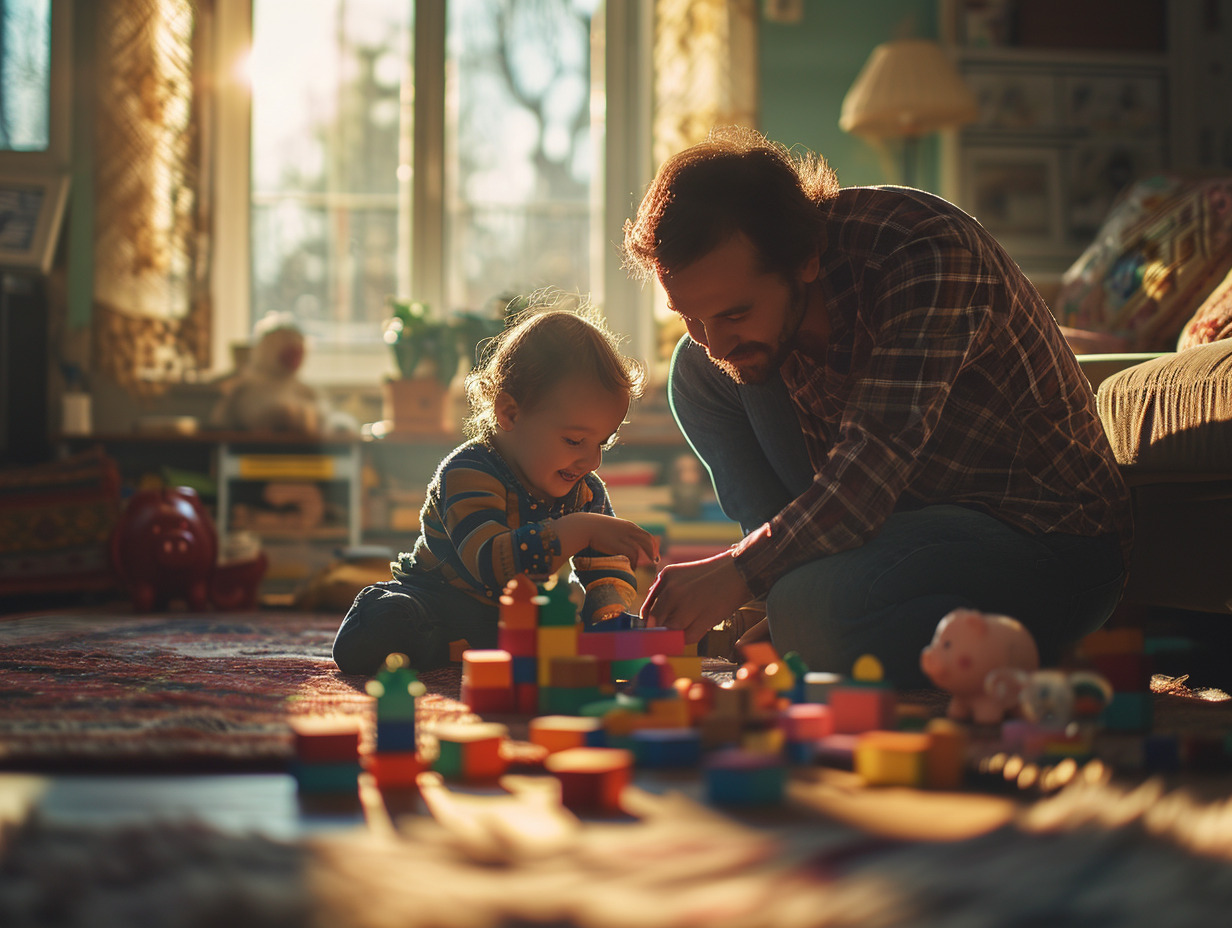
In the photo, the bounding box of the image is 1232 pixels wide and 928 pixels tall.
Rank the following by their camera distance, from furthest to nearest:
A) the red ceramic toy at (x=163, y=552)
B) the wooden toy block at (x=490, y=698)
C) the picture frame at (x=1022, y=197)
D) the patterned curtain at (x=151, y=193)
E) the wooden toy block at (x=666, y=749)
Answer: the picture frame at (x=1022, y=197)
the patterned curtain at (x=151, y=193)
the red ceramic toy at (x=163, y=552)
the wooden toy block at (x=490, y=698)
the wooden toy block at (x=666, y=749)

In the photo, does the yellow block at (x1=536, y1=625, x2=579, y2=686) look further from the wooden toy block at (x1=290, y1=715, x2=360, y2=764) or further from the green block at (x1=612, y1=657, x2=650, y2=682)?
the wooden toy block at (x1=290, y1=715, x2=360, y2=764)

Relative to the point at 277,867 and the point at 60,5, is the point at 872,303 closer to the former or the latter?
the point at 277,867

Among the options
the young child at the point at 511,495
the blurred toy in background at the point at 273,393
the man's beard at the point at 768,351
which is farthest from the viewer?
the blurred toy in background at the point at 273,393

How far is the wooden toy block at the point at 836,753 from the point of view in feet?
2.84

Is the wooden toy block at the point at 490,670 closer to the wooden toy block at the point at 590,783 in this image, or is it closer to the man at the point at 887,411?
the man at the point at 887,411

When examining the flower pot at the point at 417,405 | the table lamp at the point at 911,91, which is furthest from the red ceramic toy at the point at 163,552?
the table lamp at the point at 911,91

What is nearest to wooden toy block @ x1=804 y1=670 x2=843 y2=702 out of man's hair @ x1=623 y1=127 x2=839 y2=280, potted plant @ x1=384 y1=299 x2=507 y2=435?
man's hair @ x1=623 y1=127 x2=839 y2=280

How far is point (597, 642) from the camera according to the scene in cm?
117

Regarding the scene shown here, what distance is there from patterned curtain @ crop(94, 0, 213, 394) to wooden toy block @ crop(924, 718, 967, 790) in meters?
3.16

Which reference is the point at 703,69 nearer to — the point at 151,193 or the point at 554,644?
the point at 151,193

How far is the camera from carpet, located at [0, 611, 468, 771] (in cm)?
89

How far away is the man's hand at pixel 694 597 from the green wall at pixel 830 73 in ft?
9.32

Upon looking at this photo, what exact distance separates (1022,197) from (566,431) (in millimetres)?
2819

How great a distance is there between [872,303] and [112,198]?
284 cm
